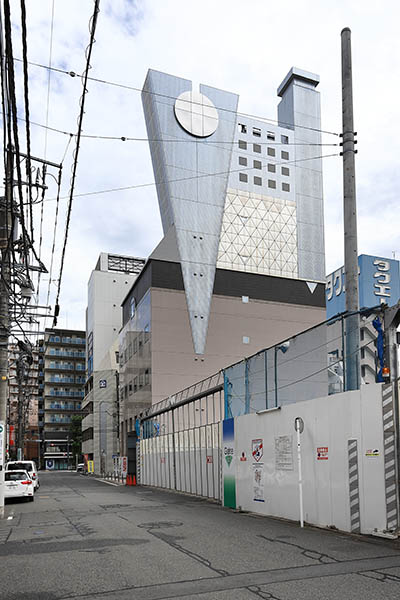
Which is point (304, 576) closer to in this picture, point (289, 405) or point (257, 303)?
point (289, 405)

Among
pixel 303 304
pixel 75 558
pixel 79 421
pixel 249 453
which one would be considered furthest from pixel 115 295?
pixel 75 558

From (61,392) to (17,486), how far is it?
10173 centimetres

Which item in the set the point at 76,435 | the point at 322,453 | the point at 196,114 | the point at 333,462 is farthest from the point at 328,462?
the point at 76,435

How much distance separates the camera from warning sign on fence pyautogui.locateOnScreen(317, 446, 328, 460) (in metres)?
13.5

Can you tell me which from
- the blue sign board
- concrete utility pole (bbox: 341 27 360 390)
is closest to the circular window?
the blue sign board

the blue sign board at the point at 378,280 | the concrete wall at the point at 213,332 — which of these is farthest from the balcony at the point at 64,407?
the blue sign board at the point at 378,280

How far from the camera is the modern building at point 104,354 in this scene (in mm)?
85500

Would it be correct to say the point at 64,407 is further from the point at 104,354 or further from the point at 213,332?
the point at 213,332

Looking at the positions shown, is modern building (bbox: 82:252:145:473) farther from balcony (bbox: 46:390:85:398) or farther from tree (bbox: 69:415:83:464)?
balcony (bbox: 46:390:85:398)

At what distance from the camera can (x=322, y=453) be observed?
44.8 ft

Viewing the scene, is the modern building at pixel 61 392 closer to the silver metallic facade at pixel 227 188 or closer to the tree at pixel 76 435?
the tree at pixel 76 435

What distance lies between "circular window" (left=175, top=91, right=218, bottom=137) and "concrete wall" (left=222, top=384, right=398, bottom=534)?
189 ft

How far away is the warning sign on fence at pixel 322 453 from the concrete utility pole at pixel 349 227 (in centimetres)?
151

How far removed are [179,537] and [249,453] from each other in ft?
20.7
